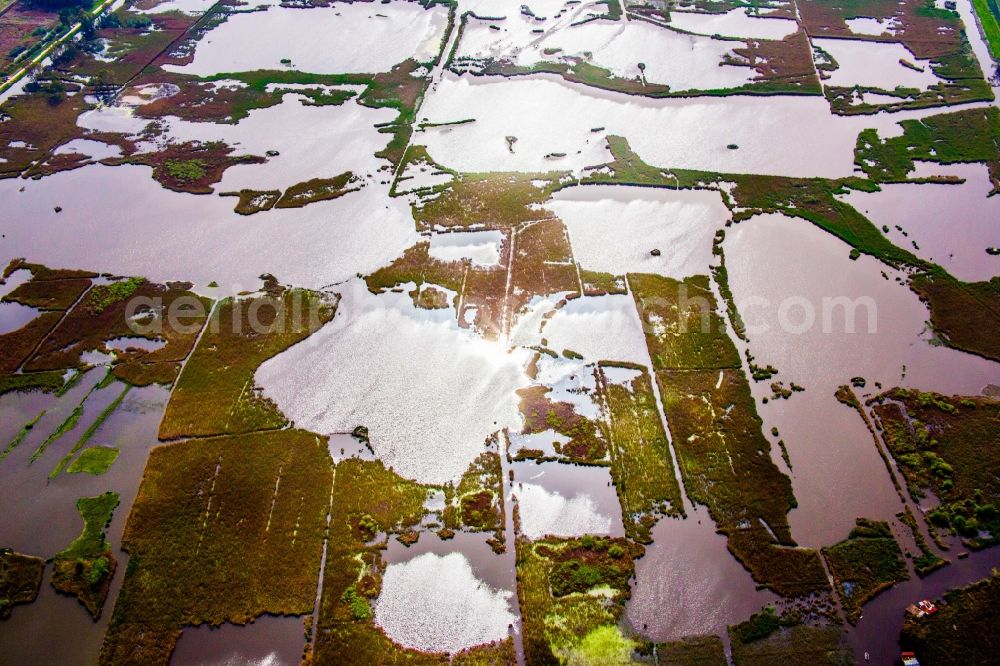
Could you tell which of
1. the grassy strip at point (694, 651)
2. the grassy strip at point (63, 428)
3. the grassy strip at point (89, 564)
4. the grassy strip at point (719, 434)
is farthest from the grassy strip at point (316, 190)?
the grassy strip at point (694, 651)

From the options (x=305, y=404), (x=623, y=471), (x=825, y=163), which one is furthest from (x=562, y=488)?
(x=825, y=163)

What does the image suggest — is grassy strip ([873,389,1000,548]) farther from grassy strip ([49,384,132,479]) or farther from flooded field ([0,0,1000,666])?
grassy strip ([49,384,132,479])

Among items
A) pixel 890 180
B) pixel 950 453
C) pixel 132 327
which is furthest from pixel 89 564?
pixel 890 180

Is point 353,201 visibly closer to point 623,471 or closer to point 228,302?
point 228,302

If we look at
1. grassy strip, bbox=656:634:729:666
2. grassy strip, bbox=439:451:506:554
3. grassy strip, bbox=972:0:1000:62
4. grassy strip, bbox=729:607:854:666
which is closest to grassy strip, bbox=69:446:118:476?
grassy strip, bbox=439:451:506:554

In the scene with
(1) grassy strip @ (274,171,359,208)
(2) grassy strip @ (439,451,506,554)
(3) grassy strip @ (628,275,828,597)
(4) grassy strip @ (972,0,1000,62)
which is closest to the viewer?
(3) grassy strip @ (628,275,828,597)

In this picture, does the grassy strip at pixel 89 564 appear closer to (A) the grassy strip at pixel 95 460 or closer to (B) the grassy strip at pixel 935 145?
(A) the grassy strip at pixel 95 460
